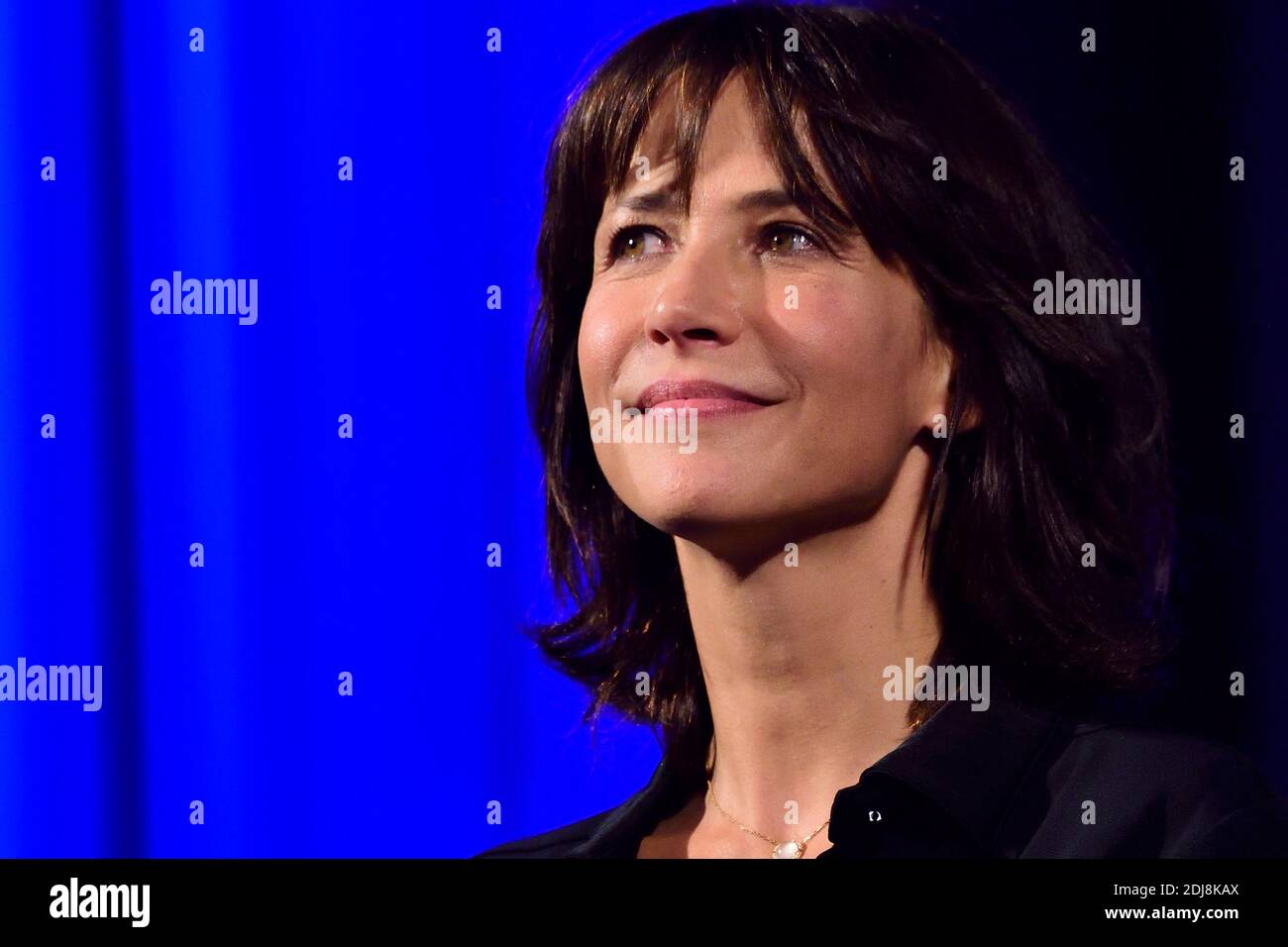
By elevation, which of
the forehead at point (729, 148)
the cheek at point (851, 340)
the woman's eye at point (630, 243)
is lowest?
the cheek at point (851, 340)

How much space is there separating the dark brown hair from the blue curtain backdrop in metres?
0.34

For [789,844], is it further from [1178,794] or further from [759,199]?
[759,199]

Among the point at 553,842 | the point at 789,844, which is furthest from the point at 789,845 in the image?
the point at 553,842

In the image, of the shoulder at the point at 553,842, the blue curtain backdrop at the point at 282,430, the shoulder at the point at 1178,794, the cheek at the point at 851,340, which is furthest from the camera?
the blue curtain backdrop at the point at 282,430

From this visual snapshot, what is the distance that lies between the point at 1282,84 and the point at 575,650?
1170 mm

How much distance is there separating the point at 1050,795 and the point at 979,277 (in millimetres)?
569

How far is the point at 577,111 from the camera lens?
1726 mm

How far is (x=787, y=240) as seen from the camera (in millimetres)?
1584

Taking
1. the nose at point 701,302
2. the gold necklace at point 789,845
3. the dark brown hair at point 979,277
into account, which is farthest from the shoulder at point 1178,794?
the nose at point 701,302

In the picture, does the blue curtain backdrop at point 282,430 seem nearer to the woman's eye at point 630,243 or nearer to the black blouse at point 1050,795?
the woman's eye at point 630,243

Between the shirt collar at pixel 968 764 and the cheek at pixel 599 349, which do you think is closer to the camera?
the shirt collar at pixel 968 764

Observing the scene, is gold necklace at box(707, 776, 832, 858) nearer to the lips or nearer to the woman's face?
the woman's face

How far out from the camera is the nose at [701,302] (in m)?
1.57

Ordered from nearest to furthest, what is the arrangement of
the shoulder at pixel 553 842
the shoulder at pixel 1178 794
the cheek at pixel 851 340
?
1. the shoulder at pixel 1178 794
2. the cheek at pixel 851 340
3. the shoulder at pixel 553 842
